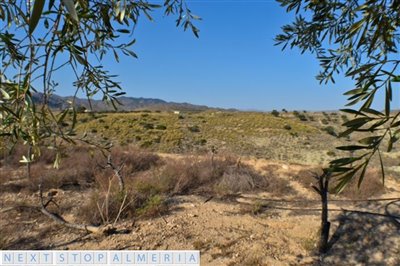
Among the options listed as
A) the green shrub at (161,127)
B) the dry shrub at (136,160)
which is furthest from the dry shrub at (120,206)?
the green shrub at (161,127)

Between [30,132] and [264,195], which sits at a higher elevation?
[30,132]

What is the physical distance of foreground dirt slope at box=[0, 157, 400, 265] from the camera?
174 inches

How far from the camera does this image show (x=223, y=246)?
181 inches

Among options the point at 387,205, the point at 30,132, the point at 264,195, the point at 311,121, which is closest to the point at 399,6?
the point at 30,132

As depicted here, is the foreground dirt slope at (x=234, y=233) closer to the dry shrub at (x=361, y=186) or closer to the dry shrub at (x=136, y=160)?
the dry shrub at (x=361, y=186)

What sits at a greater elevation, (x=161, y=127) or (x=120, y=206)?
(x=161, y=127)

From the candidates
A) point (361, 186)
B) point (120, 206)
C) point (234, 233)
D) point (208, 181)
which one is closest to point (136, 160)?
point (208, 181)

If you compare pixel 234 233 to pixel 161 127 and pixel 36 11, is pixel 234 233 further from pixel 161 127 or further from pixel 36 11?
pixel 161 127

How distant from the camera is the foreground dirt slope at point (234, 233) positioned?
4.42 m

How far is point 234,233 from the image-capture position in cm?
509

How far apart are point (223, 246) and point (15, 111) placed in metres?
3.97

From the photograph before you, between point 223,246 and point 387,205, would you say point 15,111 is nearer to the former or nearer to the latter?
point 223,246

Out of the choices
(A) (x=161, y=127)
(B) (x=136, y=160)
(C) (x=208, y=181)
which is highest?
(A) (x=161, y=127)

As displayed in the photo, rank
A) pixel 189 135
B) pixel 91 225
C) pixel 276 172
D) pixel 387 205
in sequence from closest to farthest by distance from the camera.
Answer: pixel 91 225 → pixel 387 205 → pixel 276 172 → pixel 189 135
